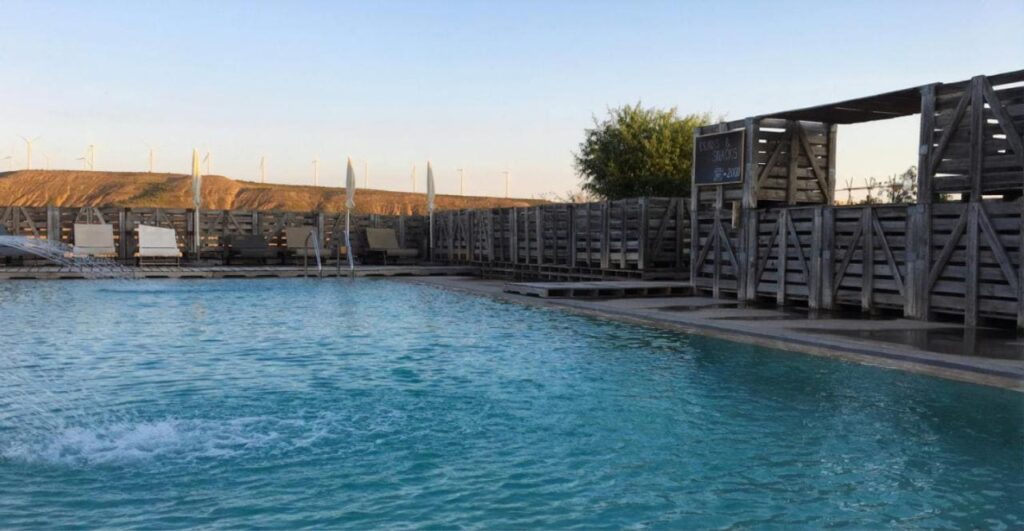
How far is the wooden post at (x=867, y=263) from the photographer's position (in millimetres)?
12609

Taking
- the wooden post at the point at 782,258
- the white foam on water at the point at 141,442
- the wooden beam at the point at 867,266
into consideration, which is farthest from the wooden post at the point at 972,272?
the white foam on water at the point at 141,442

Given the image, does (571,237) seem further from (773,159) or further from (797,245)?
(797,245)

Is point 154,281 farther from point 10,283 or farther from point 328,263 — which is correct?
point 328,263

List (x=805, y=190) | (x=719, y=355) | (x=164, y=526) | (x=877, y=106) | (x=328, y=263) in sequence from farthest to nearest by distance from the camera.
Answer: (x=328, y=263) < (x=805, y=190) < (x=877, y=106) < (x=719, y=355) < (x=164, y=526)

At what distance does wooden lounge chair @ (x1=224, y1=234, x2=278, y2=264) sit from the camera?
93.7 feet

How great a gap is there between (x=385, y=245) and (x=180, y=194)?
7218 centimetres

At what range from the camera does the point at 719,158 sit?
16109mm

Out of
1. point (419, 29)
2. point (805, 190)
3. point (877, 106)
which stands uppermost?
point (419, 29)

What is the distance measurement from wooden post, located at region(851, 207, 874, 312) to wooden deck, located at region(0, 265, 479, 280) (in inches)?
620

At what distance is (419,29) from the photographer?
22250 millimetres

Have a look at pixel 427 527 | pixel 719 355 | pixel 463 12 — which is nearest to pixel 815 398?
pixel 719 355

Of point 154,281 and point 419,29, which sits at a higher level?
point 419,29

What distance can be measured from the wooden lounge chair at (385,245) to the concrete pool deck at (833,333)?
15399 millimetres

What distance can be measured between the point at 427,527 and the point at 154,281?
1987cm
